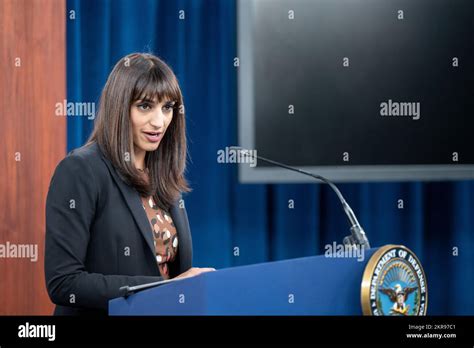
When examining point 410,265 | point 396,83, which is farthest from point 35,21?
point 410,265

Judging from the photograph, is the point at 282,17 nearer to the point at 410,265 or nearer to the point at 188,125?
the point at 188,125

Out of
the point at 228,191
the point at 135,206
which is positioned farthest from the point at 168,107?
the point at 228,191

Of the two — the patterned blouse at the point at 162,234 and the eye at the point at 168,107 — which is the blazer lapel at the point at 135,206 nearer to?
the patterned blouse at the point at 162,234

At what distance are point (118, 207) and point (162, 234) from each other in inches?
4.5

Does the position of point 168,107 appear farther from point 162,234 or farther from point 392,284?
point 392,284

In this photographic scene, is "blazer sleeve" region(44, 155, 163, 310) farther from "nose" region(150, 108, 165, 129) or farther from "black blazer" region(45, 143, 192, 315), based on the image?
"nose" region(150, 108, 165, 129)

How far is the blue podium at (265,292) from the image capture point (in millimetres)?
807

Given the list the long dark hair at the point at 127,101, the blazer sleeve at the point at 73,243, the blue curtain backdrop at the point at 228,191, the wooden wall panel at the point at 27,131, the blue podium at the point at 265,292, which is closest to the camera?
A: the blue podium at the point at 265,292

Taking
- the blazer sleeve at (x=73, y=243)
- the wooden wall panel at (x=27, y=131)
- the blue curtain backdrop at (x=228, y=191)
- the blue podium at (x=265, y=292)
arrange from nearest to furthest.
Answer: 1. the blue podium at (x=265, y=292)
2. the blazer sleeve at (x=73, y=243)
3. the wooden wall panel at (x=27, y=131)
4. the blue curtain backdrop at (x=228, y=191)

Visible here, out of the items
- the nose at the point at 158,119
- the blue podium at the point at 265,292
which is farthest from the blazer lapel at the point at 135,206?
the blue podium at the point at 265,292

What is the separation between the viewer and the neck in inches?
46.0

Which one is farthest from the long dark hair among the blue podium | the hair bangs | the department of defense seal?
the department of defense seal

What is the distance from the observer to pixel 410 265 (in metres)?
0.92
